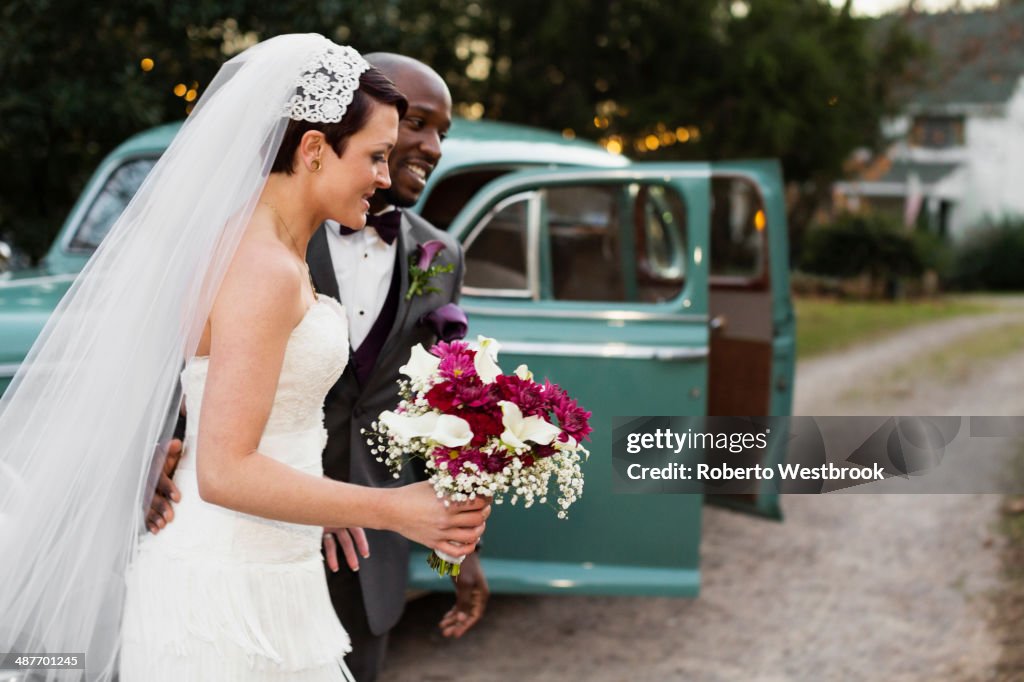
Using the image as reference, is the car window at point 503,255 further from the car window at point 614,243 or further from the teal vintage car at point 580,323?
the car window at point 614,243

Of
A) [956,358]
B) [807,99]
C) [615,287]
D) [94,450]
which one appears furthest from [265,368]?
[956,358]

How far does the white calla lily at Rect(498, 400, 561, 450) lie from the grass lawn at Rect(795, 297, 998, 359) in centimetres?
1168

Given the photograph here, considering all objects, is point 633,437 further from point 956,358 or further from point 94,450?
point 956,358

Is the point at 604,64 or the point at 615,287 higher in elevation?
the point at 604,64

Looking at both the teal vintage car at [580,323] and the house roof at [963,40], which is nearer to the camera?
the teal vintage car at [580,323]

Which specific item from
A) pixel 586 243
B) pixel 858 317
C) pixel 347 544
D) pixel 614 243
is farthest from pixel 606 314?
Answer: pixel 858 317

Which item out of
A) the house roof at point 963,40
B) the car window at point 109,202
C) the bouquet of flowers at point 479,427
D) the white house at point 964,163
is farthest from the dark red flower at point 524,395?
the white house at point 964,163

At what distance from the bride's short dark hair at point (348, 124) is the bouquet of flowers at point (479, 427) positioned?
409 mm

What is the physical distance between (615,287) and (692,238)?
116cm

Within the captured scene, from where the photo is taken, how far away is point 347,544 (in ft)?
8.41

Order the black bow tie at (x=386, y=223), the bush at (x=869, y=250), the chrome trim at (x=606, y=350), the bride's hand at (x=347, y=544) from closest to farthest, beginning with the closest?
the bride's hand at (x=347, y=544)
the black bow tie at (x=386, y=223)
the chrome trim at (x=606, y=350)
the bush at (x=869, y=250)

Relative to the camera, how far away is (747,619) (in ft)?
16.3

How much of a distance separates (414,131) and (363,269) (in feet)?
1.35

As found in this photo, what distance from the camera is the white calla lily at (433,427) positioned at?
6.03 feet
